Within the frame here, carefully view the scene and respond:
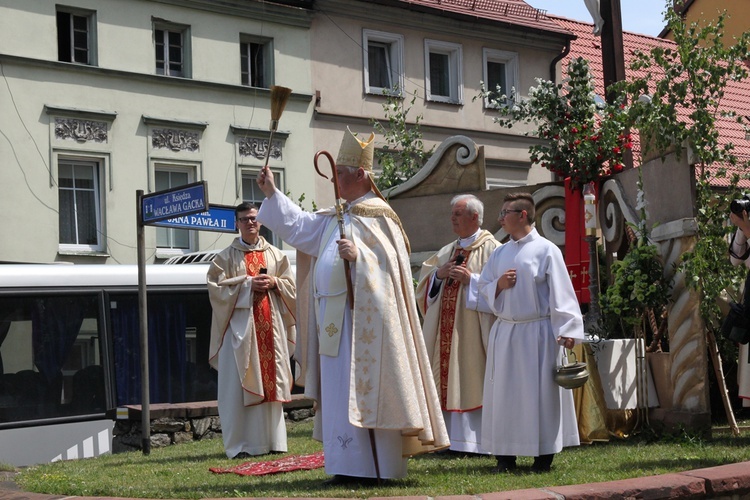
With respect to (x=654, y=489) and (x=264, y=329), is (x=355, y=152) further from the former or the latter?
(x=264, y=329)

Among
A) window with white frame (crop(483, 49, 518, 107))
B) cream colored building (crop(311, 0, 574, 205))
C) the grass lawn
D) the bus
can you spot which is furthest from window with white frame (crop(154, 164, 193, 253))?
the grass lawn

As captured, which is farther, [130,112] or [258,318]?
[130,112]

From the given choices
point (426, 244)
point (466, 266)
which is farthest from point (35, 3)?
point (466, 266)

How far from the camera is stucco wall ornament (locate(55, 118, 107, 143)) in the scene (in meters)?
24.2

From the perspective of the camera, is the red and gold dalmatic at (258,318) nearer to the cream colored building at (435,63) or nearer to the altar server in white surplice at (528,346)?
the altar server in white surplice at (528,346)

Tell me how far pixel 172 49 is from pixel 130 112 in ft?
6.14

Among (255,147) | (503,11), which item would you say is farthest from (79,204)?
(503,11)

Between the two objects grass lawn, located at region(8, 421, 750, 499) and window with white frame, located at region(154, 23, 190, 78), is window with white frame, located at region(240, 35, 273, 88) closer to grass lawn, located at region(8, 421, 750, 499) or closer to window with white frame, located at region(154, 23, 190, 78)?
window with white frame, located at region(154, 23, 190, 78)

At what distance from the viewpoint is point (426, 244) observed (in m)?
12.9

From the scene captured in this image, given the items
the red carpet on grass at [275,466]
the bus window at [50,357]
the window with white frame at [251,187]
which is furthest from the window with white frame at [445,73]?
the red carpet on grass at [275,466]

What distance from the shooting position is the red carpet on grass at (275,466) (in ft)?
27.0

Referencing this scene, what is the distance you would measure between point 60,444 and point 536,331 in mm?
7889

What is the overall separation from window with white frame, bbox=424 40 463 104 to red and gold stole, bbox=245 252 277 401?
1930 cm

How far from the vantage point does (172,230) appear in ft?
84.9
